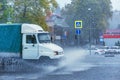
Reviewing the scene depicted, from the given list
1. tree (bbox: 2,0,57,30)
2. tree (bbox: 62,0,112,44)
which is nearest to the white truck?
tree (bbox: 2,0,57,30)

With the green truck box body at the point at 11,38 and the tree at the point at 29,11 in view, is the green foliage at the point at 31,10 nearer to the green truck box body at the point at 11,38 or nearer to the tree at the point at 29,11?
the tree at the point at 29,11

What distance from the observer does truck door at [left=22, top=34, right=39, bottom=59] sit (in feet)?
78.8

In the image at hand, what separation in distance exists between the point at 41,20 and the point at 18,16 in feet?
8.90

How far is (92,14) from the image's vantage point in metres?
84.2

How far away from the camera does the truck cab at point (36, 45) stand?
77.6 feet

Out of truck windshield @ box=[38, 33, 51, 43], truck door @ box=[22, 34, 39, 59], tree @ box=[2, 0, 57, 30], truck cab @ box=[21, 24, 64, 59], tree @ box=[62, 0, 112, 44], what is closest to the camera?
truck cab @ box=[21, 24, 64, 59]

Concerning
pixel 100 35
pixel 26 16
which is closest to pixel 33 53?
pixel 26 16

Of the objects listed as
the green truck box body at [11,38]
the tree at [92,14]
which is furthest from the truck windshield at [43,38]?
the tree at [92,14]

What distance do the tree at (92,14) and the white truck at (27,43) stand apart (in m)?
58.4

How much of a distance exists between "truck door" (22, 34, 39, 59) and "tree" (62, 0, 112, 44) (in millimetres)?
59270

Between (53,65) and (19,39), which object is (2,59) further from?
(53,65)

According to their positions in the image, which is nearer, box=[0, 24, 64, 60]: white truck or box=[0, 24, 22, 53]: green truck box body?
box=[0, 24, 64, 60]: white truck

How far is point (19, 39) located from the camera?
24.9 metres

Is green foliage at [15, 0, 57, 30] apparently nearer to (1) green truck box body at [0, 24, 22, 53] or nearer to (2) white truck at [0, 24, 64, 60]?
(1) green truck box body at [0, 24, 22, 53]
